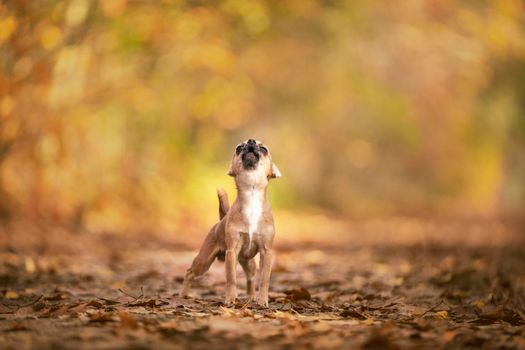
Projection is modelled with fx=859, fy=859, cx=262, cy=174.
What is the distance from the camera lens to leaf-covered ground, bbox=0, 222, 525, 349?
4879 millimetres

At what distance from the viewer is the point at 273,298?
720 cm

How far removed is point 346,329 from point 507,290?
3438mm

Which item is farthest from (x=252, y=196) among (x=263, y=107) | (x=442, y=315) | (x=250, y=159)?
(x=263, y=107)

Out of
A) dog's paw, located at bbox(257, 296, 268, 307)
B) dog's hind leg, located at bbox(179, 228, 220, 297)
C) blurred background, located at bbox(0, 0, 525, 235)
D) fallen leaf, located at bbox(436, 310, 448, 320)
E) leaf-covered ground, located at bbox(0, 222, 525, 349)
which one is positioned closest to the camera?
leaf-covered ground, located at bbox(0, 222, 525, 349)

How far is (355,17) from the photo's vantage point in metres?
16.9

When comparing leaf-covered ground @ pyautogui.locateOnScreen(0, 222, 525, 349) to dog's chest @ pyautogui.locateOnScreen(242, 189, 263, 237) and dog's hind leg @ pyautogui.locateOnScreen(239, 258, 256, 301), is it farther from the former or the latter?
dog's chest @ pyautogui.locateOnScreen(242, 189, 263, 237)

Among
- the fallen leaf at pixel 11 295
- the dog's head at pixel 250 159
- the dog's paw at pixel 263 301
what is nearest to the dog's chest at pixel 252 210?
the dog's head at pixel 250 159

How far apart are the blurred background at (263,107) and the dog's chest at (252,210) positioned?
5018 millimetres

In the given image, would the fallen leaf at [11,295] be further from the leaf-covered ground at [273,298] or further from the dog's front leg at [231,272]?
the dog's front leg at [231,272]

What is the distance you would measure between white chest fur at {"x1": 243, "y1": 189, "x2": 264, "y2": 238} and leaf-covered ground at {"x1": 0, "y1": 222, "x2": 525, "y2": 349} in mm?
603

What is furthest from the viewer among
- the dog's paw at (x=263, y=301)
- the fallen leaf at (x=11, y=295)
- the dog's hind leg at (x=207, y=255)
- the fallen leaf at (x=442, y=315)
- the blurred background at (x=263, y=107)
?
the blurred background at (x=263, y=107)

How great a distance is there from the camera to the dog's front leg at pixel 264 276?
6562 millimetres

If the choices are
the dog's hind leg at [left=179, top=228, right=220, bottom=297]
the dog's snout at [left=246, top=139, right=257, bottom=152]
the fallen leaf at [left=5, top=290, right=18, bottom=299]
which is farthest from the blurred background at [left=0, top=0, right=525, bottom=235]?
the dog's snout at [left=246, top=139, right=257, bottom=152]

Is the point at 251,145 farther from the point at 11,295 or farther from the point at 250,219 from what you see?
the point at 11,295
